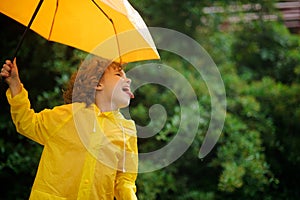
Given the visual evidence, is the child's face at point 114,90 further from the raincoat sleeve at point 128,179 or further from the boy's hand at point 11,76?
the boy's hand at point 11,76

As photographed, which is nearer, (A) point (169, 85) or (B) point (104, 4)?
(B) point (104, 4)

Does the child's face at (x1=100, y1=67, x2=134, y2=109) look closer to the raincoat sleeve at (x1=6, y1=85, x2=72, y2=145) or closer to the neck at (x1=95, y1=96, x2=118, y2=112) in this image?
the neck at (x1=95, y1=96, x2=118, y2=112)

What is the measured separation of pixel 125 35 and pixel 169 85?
2.16 metres

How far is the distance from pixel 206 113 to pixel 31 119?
2354mm

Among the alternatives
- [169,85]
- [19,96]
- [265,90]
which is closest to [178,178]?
[169,85]

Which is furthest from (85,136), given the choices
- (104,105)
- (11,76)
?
(11,76)

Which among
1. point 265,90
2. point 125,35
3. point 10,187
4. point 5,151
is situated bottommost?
point 265,90

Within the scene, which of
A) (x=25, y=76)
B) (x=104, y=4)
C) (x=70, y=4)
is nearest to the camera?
(x=104, y=4)

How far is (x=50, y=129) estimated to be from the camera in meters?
2.98

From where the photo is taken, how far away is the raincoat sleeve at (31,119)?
9.48ft

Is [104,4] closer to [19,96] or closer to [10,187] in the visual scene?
[19,96]

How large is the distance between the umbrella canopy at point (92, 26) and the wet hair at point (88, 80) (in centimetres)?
6

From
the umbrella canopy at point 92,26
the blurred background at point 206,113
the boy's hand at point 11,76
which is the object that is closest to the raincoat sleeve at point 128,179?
the umbrella canopy at point 92,26

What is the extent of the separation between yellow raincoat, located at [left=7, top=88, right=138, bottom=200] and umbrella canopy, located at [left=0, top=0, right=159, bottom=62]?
1.21 feet
